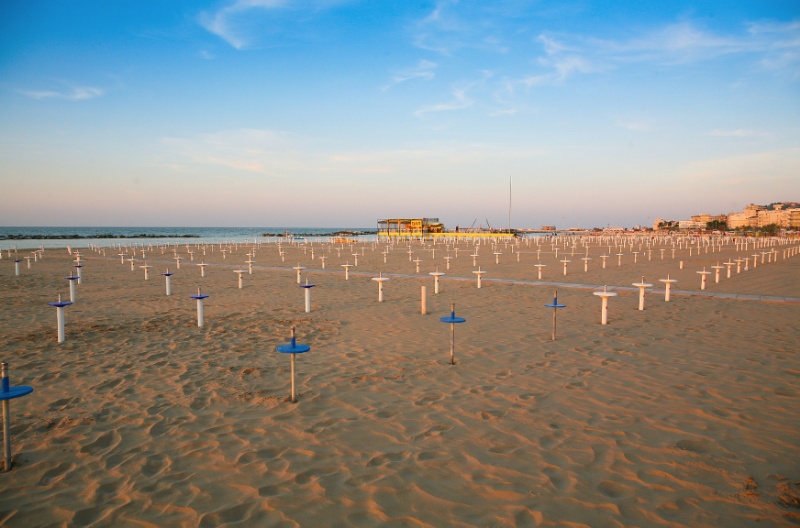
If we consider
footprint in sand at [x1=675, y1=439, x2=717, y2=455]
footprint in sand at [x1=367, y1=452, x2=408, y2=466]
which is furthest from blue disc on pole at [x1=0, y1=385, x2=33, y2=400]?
footprint in sand at [x1=675, y1=439, x2=717, y2=455]

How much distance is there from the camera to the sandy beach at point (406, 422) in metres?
4.02

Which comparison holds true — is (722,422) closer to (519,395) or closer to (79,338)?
(519,395)

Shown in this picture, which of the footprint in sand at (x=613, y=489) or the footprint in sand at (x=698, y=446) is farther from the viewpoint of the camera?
the footprint in sand at (x=698, y=446)

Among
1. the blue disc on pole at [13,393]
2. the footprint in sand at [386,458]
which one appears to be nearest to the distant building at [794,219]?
the footprint in sand at [386,458]

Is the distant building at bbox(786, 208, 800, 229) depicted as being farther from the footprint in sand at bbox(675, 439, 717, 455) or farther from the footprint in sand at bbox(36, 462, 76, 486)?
the footprint in sand at bbox(36, 462, 76, 486)

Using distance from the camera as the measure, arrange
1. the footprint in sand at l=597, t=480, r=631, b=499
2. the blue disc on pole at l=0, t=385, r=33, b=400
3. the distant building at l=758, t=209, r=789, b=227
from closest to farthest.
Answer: the footprint in sand at l=597, t=480, r=631, b=499 < the blue disc on pole at l=0, t=385, r=33, b=400 < the distant building at l=758, t=209, r=789, b=227

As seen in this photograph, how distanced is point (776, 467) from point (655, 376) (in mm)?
2915

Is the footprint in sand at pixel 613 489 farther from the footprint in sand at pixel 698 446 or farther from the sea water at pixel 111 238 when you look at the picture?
the sea water at pixel 111 238

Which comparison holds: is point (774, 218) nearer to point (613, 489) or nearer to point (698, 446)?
point (698, 446)

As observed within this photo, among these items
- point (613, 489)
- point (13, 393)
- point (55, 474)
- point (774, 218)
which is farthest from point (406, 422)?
point (774, 218)

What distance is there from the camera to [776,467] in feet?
15.1

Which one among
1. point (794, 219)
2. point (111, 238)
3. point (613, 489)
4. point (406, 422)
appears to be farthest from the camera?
point (794, 219)

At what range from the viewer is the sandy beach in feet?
13.2

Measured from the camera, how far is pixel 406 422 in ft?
18.9
